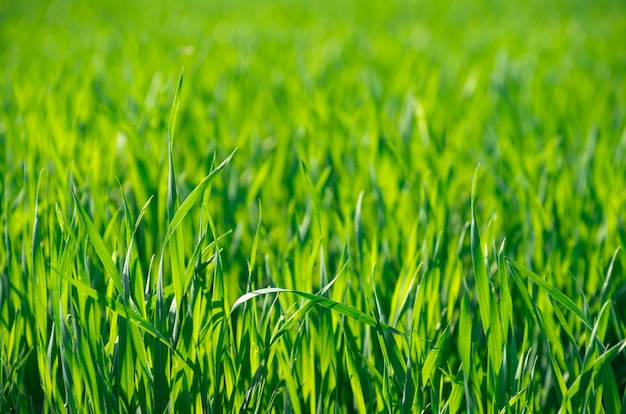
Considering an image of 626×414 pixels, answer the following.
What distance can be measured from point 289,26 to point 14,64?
1962 mm

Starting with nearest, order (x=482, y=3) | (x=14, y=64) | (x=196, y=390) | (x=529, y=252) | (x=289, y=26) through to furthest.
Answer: (x=196, y=390) → (x=529, y=252) → (x=14, y=64) → (x=289, y=26) → (x=482, y=3)

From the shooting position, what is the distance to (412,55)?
2.85m

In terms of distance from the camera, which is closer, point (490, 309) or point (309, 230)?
point (490, 309)

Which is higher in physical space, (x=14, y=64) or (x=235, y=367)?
(x=14, y=64)

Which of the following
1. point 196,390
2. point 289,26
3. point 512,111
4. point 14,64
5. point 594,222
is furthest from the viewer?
point 289,26

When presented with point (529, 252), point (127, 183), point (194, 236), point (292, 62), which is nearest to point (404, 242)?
point (529, 252)

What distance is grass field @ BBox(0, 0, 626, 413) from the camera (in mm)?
741

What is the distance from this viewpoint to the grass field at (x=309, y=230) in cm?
74

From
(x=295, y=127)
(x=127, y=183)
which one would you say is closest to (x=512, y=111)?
(x=295, y=127)

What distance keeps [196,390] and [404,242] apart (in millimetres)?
543

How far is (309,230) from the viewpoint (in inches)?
43.6

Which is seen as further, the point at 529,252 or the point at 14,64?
the point at 14,64

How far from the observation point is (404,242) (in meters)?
1.16

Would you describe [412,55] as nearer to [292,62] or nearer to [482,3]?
[292,62]
